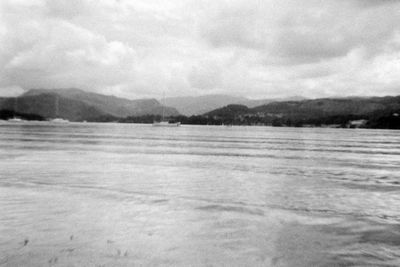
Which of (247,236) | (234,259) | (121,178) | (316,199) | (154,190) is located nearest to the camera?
(234,259)

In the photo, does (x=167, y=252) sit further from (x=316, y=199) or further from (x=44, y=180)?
(x=44, y=180)

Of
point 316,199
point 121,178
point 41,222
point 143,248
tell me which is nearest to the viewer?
point 143,248

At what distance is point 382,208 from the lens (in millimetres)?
16031

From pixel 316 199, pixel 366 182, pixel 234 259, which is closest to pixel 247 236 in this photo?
pixel 234 259

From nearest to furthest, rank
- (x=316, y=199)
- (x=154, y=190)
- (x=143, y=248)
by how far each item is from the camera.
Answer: (x=143, y=248) < (x=316, y=199) < (x=154, y=190)

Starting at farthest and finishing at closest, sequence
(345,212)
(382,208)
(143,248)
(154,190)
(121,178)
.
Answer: (121,178)
(154,190)
(382,208)
(345,212)
(143,248)

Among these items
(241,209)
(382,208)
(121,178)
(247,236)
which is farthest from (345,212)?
(121,178)

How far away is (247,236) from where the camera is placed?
11.3 m

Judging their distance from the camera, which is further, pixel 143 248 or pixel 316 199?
pixel 316 199

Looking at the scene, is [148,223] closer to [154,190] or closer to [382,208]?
[154,190]

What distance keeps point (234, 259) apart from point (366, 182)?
17.9 metres

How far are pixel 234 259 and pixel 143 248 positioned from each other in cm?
239

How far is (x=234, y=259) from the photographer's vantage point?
9250 mm

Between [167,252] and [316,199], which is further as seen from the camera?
[316,199]
